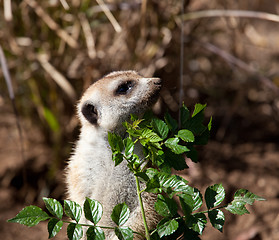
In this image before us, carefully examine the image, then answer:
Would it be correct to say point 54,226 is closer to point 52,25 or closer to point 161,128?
point 161,128

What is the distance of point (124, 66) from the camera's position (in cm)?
285

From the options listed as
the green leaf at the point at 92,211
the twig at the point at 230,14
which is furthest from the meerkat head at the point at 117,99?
the twig at the point at 230,14

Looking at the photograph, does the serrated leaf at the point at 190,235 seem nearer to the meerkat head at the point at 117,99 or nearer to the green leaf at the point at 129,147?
the green leaf at the point at 129,147

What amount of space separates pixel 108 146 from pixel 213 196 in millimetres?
568

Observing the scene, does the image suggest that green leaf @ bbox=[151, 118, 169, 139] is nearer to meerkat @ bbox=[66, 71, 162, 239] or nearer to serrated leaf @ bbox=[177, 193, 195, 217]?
serrated leaf @ bbox=[177, 193, 195, 217]

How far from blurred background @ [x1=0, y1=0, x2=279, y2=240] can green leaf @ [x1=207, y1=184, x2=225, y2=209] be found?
1420 mm

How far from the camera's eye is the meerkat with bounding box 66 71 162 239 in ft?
5.35

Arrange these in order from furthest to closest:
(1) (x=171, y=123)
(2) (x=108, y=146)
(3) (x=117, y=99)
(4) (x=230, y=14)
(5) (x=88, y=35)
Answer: (5) (x=88, y=35) < (4) (x=230, y=14) < (3) (x=117, y=99) < (2) (x=108, y=146) < (1) (x=171, y=123)

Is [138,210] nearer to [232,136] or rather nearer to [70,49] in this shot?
[70,49]

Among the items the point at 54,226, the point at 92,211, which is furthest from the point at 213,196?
the point at 54,226

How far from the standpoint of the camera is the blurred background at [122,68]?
277cm

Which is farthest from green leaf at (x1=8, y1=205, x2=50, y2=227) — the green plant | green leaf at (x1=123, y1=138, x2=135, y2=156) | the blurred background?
the blurred background

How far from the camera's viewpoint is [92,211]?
1.15 m

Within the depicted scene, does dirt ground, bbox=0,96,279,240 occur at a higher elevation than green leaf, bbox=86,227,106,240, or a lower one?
lower
